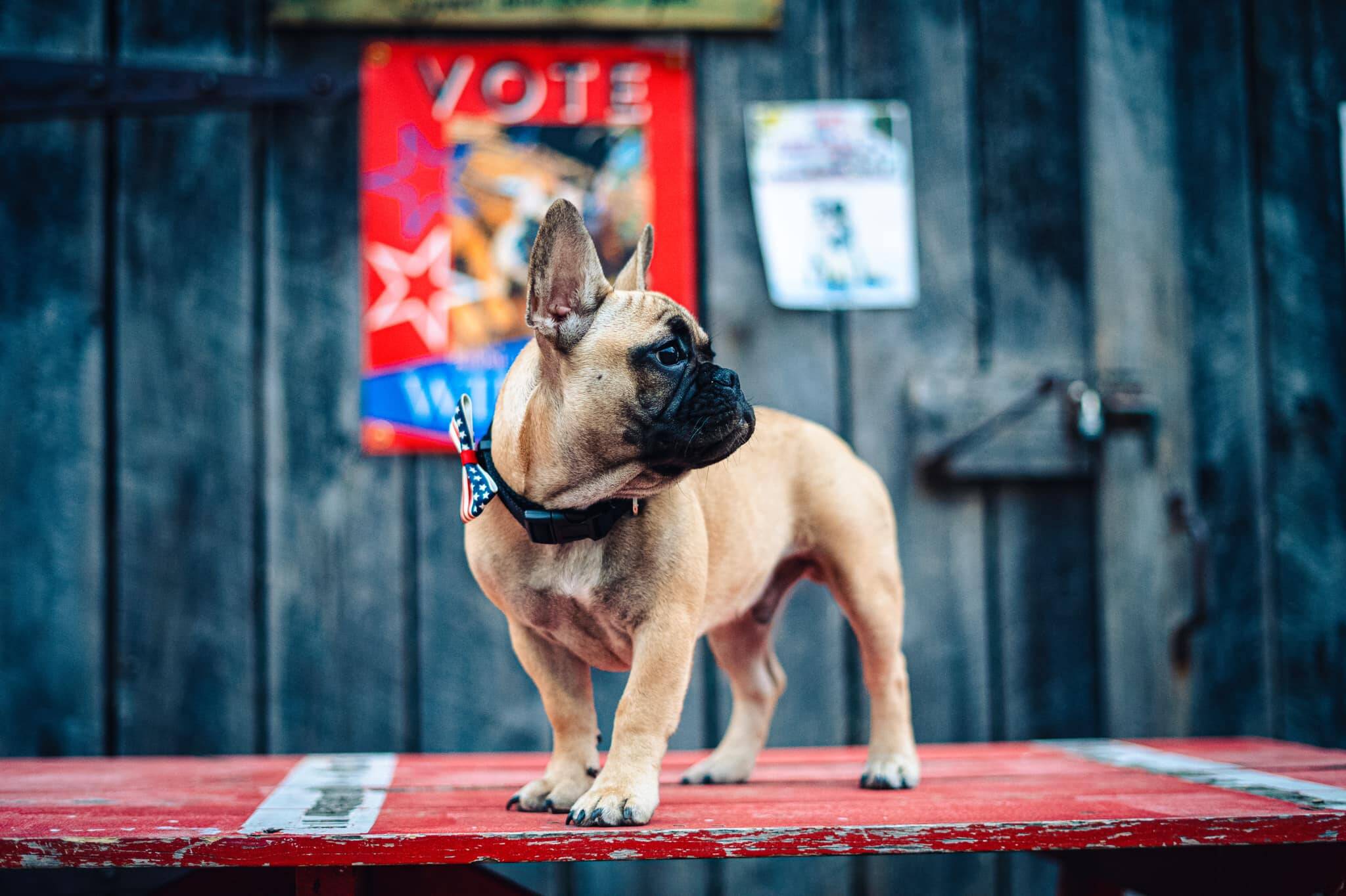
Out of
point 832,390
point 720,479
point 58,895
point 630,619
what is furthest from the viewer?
point 832,390


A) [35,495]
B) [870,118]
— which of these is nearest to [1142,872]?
[870,118]

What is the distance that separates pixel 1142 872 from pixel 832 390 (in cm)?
132

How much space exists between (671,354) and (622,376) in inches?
3.0

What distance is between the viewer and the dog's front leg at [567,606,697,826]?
4.89 feet

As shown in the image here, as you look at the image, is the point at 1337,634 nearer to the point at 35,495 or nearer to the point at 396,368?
the point at 396,368

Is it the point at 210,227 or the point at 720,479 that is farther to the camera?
the point at 210,227

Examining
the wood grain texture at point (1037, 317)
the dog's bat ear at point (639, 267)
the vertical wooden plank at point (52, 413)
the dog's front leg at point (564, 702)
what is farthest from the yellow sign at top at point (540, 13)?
the dog's front leg at point (564, 702)

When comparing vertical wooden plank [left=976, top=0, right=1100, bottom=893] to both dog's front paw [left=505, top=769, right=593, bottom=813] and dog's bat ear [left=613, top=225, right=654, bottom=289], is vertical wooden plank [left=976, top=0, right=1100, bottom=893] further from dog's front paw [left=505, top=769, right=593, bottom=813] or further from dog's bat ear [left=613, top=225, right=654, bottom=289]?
dog's front paw [left=505, top=769, right=593, bottom=813]

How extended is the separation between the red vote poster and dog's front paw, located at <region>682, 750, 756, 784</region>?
107 cm

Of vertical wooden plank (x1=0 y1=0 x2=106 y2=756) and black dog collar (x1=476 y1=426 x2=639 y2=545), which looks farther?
vertical wooden plank (x1=0 y1=0 x2=106 y2=756)

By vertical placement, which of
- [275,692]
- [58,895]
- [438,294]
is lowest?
[58,895]

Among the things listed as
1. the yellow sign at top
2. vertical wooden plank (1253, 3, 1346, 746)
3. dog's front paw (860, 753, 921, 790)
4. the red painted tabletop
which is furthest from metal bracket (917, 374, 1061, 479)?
the yellow sign at top

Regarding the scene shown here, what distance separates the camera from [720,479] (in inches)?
73.0

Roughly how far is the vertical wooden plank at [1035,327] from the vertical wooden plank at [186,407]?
182cm
